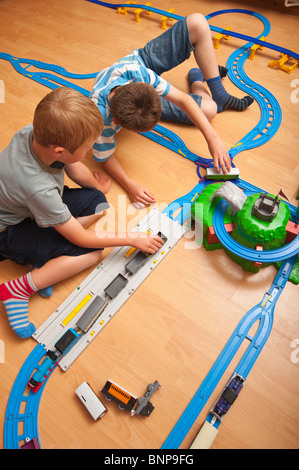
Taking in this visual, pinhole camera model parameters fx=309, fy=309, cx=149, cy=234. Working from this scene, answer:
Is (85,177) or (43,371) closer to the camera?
(43,371)

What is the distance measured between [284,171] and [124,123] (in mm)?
688

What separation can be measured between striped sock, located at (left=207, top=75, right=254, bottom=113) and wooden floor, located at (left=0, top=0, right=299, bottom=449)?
4cm

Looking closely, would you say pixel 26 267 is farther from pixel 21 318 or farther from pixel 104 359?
pixel 104 359

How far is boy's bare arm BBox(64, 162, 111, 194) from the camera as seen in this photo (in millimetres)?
1151

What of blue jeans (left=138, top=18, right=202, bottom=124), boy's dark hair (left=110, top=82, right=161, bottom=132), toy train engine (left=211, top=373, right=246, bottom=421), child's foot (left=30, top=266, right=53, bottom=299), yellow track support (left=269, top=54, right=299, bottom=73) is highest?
yellow track support (left=269, top=54, right=299, bottom=73)

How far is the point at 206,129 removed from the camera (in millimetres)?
1206

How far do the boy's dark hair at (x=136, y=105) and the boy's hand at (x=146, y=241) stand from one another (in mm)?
354

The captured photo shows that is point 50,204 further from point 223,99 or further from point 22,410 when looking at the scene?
point 223,99

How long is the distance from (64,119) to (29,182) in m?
0.20

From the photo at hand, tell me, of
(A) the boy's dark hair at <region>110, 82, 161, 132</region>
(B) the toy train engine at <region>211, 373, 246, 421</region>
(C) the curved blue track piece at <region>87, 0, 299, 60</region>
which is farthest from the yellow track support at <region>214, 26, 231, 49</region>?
(B) the toy train engine at <region>211, 373, 246, 421</region>

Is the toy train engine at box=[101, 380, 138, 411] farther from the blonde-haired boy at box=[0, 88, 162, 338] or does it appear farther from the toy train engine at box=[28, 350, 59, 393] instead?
the blonde-haired boy at box=[0, 88, 162, 338]
